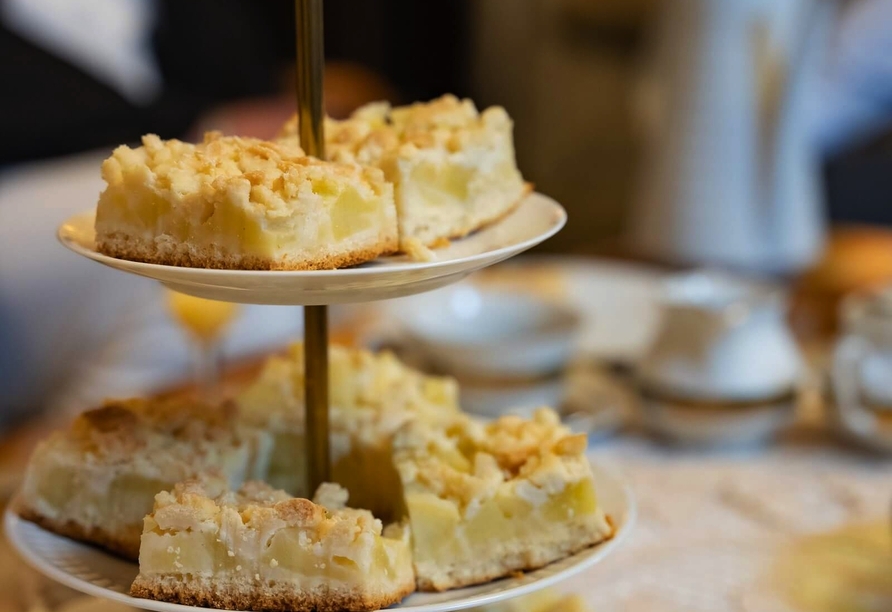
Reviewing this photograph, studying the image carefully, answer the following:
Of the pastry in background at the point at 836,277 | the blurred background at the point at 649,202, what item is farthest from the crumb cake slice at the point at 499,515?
the pastry in background at the point at 836,277

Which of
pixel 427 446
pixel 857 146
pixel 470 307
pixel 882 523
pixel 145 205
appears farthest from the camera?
pixel 857 146

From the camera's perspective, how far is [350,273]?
19.4 inches

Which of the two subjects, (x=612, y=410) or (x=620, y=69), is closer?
(x=612, y=410)

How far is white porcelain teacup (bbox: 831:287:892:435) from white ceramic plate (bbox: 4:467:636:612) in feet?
1.71

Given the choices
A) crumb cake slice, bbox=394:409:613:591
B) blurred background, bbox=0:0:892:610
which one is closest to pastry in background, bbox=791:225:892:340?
blurred background, bbox=0:0:892:610

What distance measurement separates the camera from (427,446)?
666 mm

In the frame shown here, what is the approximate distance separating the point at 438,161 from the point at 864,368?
68 cm

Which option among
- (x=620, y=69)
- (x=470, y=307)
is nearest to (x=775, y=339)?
(x=470, y=307)

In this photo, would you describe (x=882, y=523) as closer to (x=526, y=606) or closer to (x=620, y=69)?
(x=526, y=606)

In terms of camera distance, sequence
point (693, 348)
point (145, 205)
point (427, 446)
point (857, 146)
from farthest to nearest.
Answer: point (857, 146) < point (693, 348) < point (427, 446) < point (145, 205)

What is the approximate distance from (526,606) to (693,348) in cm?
48

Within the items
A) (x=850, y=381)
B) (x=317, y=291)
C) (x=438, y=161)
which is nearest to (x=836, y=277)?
(x=850, y=381)

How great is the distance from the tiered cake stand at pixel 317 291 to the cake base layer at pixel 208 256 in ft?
0.04

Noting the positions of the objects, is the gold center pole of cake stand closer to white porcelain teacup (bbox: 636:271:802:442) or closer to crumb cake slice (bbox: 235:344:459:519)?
crumb cake slice (bbox: 235:344:459:519)
